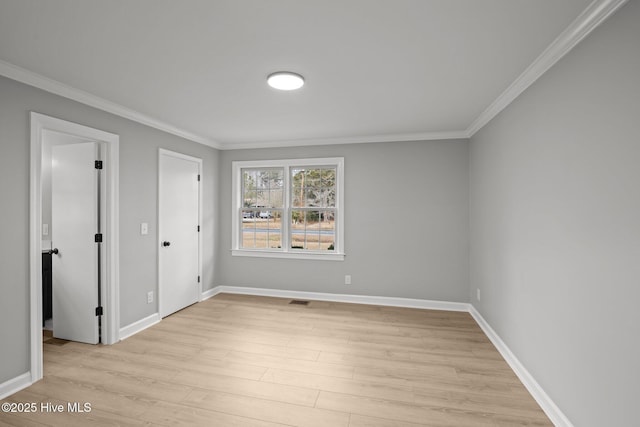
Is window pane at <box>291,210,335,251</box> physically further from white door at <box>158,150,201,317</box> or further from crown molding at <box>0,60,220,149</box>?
crown molding at <box>0,60,220,149</box>

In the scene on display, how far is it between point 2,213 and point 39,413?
150 cm

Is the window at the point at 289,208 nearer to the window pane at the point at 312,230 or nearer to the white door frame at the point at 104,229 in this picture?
the window pane at the point at 312,230

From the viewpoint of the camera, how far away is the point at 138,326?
142 inches

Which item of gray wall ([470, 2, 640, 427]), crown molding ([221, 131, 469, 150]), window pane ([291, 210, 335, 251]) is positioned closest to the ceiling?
gray wall ([470, 2, 640, 427])

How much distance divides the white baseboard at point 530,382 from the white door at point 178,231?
400 cm

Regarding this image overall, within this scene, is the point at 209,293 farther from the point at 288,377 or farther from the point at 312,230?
the point at 288,377

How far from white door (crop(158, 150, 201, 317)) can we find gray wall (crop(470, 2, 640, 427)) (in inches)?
158

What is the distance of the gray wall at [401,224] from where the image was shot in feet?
14.3

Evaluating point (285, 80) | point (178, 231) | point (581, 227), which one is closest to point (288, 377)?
point (581, 227)

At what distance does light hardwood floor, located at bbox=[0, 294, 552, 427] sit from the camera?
2.13 meters

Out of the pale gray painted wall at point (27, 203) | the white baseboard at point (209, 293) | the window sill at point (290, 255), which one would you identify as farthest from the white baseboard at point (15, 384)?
the window sill at point (290, 255)

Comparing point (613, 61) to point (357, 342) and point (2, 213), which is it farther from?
point (2, 213)

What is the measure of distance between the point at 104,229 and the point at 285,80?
2.49 metres

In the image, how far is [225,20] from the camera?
69.4 inches
